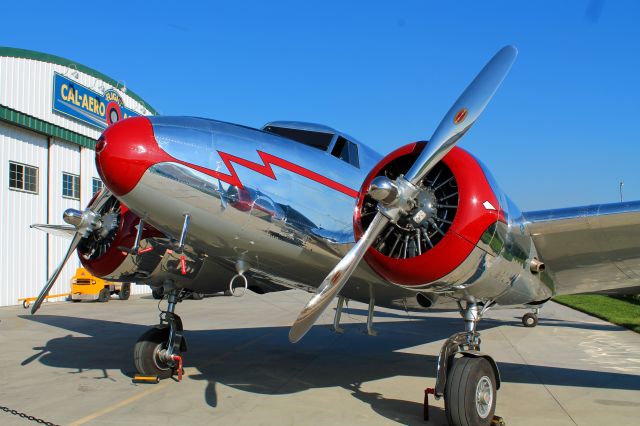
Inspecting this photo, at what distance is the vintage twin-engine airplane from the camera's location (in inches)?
212

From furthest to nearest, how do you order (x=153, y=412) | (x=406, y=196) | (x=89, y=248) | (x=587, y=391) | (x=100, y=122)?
(x=100, y=122) < (x=89, y=248) < (x=587, y=391) < (x=153, y=412) < (x=406, y=196)

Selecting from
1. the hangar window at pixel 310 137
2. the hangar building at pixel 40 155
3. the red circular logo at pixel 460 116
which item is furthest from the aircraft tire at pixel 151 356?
the hangar building at pixel 40 155

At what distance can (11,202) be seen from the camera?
796 inches

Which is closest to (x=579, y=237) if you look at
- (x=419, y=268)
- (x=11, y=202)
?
(x=419, y=268)

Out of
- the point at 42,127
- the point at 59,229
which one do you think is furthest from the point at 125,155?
the point at 42,127

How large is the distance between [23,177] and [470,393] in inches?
798

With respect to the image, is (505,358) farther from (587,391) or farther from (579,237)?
(579,237)

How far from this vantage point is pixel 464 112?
5766 mm

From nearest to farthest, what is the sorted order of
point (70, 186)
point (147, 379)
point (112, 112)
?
1. point (147, 379)
2. point (70, 186)
3. point (112, 112)

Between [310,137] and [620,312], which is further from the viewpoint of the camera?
[620,312]

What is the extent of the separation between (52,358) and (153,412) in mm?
4696

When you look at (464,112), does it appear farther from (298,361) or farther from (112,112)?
(112,112)

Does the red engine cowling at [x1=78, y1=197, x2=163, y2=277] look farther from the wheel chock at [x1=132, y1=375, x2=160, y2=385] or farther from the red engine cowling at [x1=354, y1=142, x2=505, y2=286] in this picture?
the red engine cowling at [x1=354, y1=142, x2=505, y2=286]

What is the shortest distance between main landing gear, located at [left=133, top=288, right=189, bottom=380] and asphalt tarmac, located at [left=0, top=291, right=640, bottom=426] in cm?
29
